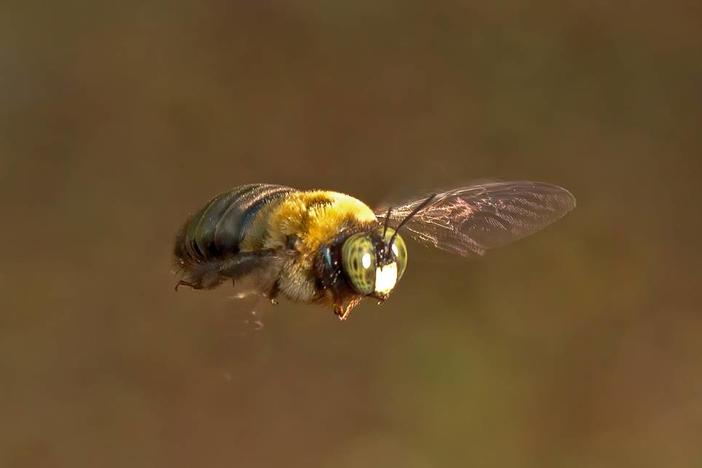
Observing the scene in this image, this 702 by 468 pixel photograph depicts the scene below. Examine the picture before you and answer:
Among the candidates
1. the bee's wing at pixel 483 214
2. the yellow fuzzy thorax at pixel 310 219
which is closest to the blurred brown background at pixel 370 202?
the bee's wing at pixel 483 214

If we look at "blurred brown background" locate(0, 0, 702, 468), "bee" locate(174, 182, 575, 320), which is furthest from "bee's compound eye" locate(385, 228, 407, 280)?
"blurred brown background" locate(0, 0, 702, 468)

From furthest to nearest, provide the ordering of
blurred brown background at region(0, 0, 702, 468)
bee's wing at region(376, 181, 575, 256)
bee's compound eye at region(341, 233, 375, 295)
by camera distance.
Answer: blurred brown background at region(0, 0, 702, 468) → bee's wing at region(376, 181, 575, 256) → bee's compound eye at region(341, 233, 375, 295)

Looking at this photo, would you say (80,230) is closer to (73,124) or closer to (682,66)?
(73,124)

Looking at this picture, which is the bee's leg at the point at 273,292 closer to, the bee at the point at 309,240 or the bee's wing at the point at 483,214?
the bee at the point at 309,240

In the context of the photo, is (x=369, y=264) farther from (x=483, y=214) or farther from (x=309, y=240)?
(x=483, y=214)

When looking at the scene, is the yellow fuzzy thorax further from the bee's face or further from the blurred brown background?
the blurred brown background

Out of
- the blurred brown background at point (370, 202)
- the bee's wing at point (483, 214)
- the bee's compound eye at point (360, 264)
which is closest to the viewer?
the bee's compound eye at point (360, 264)

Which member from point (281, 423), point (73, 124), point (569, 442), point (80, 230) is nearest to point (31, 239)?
point (80, 230)
